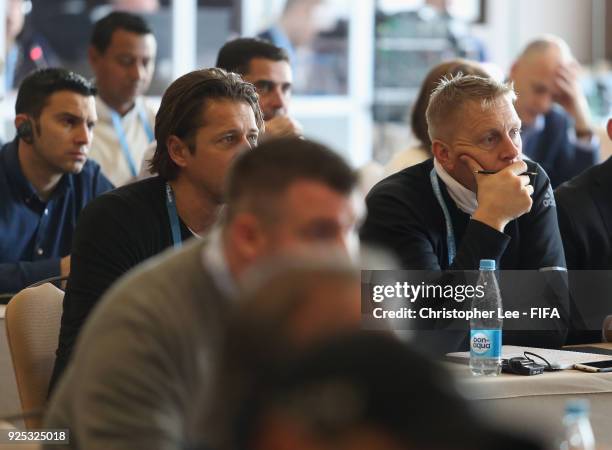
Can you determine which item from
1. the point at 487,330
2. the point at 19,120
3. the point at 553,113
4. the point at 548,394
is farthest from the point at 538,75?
the point at 548,394

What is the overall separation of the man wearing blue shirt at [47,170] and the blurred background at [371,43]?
3.39 metres

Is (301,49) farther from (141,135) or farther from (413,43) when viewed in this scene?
(141,135)

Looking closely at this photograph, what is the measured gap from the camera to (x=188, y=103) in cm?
256

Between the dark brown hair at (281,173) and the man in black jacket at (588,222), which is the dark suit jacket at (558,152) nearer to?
the man in black jacket at (588,222)

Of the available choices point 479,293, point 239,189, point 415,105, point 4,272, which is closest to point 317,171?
point 239,189

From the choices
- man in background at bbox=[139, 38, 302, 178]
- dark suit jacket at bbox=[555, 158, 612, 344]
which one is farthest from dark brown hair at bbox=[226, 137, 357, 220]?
man in background at bbox=[139, 38, 302, 178]

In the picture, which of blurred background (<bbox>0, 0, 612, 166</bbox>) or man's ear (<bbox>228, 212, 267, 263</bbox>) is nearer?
man's ear (<bbox>228, 212, 267, 263</bbox>)

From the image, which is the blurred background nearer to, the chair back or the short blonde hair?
the short blonde hair

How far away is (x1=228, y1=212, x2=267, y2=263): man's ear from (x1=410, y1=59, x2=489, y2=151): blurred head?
2.55 meters

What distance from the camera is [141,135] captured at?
469 cm

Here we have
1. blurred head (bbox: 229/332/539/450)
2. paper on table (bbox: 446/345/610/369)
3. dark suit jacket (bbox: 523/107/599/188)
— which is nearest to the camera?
blurred head (bbox: 229/332/539/450)

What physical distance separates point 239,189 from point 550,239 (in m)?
1.81

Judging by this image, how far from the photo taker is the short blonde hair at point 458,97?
2922mm

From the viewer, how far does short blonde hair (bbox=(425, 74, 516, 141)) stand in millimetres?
2922
